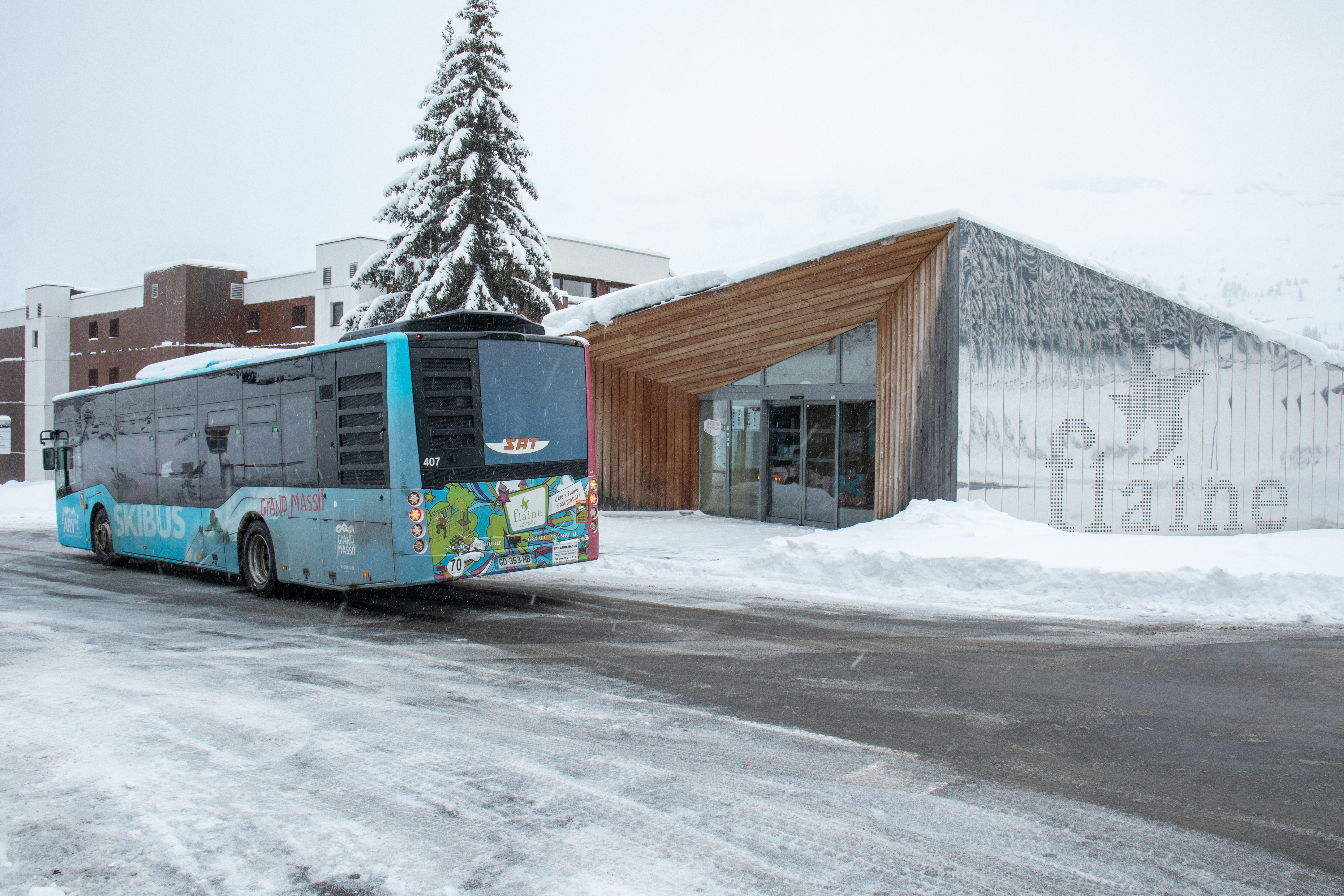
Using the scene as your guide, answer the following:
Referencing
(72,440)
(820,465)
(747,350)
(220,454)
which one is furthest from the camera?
(747,350)

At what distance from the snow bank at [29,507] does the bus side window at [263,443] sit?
1094 cm

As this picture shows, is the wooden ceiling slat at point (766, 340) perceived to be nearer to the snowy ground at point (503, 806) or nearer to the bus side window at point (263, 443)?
the bus side window at point (263, 443)

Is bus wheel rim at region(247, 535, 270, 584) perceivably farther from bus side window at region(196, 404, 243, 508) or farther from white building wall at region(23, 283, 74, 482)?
white building wall at region(23, 283, 74, 482)

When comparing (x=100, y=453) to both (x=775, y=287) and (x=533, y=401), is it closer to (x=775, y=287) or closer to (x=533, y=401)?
(x=533, y=401)

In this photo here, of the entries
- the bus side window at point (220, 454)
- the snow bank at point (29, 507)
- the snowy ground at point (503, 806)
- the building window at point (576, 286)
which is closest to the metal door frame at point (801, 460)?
the bus side window at point (220, 454)

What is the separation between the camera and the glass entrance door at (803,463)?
18.3 metres

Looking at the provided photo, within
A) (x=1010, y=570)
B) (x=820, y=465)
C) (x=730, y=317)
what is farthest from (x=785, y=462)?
(x=1010, y=570)

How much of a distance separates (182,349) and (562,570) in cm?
4446

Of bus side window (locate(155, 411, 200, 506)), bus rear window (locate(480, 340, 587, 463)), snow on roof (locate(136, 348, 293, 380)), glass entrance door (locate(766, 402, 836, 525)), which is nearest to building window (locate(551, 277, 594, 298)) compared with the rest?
glass entrance door (locate(766, 402, 836, 525))

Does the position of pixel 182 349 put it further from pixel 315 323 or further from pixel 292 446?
pixel 292 446

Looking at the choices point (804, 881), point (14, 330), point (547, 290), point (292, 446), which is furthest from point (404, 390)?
point (14, 330)

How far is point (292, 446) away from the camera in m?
10.3

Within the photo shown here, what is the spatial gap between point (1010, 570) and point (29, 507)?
90.2 feet

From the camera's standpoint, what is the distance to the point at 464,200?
76.3 ft
